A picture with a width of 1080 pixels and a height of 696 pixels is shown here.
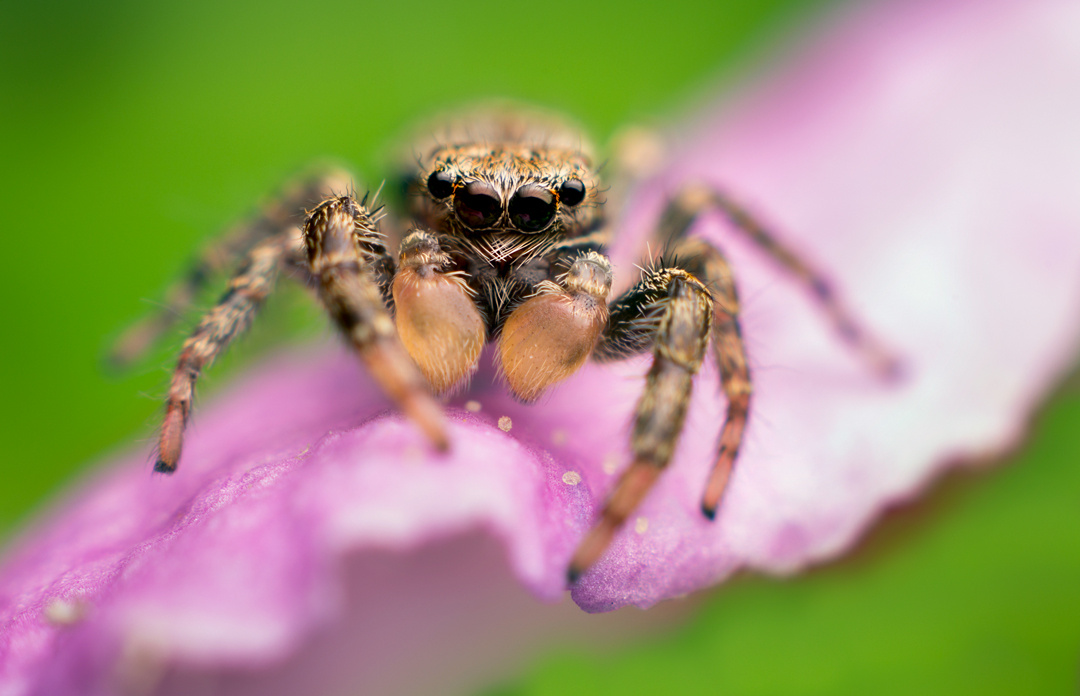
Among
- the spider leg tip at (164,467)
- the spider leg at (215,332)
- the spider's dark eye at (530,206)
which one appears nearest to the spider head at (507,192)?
the spider's dark eye at (530,206)

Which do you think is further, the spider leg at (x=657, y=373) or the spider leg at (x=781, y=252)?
the spider leg at (x=781, y=252)

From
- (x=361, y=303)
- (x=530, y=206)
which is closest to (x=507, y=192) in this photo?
(x=530, y=206)

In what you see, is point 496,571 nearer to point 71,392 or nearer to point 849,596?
point 849,596

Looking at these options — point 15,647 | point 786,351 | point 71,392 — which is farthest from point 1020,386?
point 71,392

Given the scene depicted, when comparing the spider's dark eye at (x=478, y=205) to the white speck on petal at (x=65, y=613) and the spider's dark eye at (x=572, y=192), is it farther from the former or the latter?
the white speck on petal at (x=65, y=613)

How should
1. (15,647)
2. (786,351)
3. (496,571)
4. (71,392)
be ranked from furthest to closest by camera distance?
(71,392) < (786,351) < (496,571) < (15,647)

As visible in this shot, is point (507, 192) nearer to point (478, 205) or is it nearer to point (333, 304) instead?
point (478, 205)
